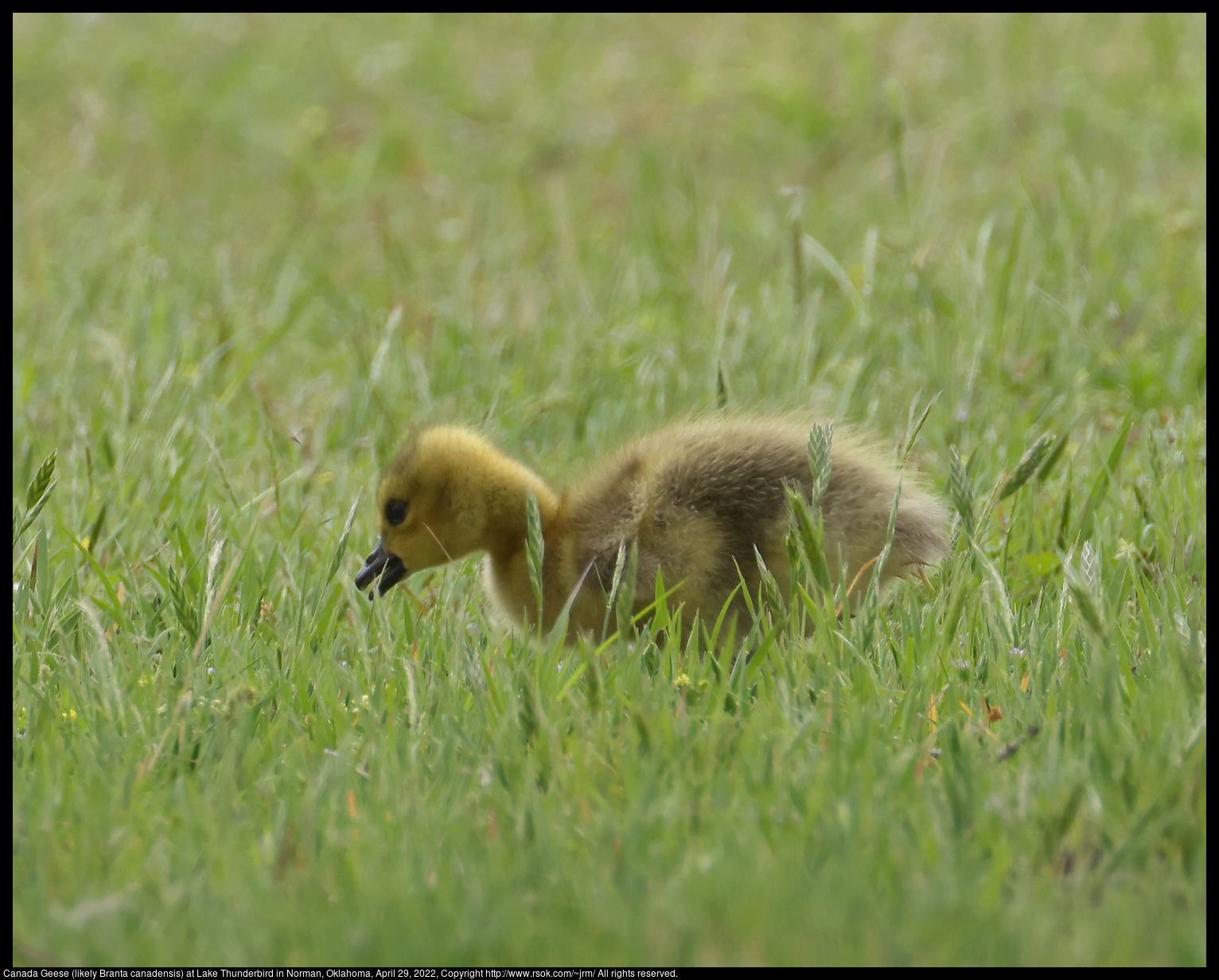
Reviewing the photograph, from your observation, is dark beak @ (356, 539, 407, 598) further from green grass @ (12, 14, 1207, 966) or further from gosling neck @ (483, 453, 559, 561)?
gosling neck @ (483, 453, 559, 561)

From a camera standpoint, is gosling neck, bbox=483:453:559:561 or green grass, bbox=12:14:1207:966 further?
gosling neck, bbox=483:453:559:561

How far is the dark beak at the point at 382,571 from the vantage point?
3807 millimetres

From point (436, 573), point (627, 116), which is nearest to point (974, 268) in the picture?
point (436, 573)

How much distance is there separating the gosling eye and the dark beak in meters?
0.07

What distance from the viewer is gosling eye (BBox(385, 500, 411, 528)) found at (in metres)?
3.85

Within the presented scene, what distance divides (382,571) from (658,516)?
2.78ft

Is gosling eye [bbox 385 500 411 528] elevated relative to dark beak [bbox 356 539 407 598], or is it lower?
elevated

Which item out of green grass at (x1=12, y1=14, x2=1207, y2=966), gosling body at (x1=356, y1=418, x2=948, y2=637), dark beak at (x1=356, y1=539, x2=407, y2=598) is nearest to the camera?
green grass at (x1=12, y1=14, x2=1207, y2=966)

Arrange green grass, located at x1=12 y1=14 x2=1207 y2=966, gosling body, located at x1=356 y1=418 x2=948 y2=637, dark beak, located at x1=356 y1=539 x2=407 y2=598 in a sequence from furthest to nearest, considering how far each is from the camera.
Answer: dark beak, located at x1=356 y1=539 x2=407 y2=598 → gosling body, located at x1=356 y1=418 x2=948 y2=637 → green grass, located at x1=12 y1=14 x2=1207 y2=966

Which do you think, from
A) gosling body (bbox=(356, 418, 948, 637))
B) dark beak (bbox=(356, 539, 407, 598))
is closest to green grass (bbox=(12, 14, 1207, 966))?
dark beak (bbox=(356, 539, 407, 598))

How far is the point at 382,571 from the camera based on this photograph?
383cm

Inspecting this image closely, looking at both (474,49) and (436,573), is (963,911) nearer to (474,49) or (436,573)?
(436,573)

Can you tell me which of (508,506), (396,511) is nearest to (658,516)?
(508,506)
